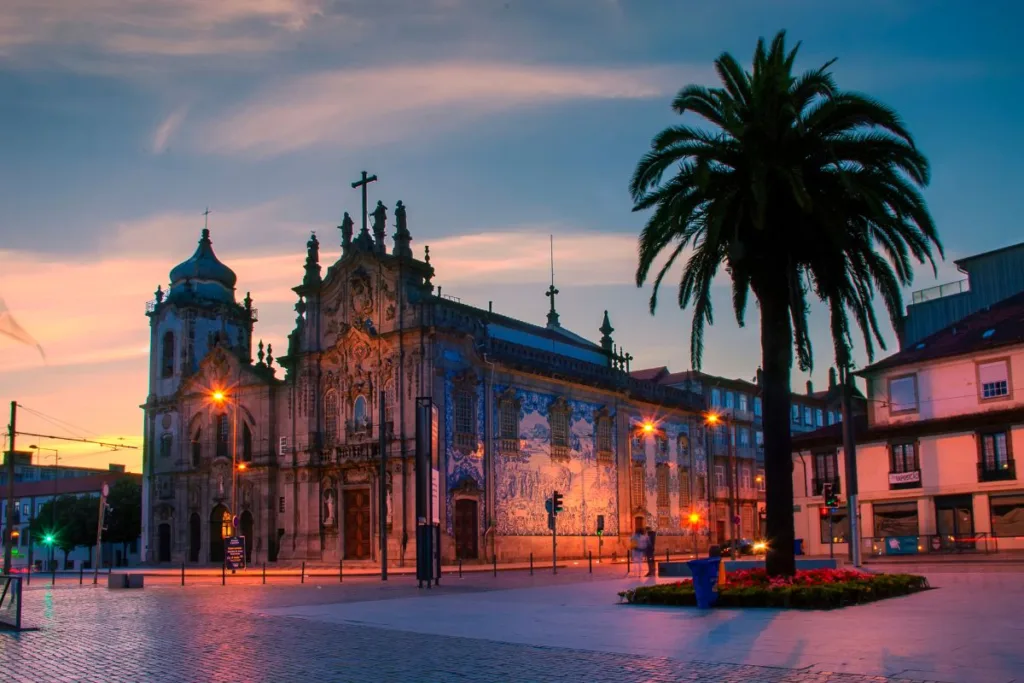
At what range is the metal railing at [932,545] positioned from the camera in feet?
140

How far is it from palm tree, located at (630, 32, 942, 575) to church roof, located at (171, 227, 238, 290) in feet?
175

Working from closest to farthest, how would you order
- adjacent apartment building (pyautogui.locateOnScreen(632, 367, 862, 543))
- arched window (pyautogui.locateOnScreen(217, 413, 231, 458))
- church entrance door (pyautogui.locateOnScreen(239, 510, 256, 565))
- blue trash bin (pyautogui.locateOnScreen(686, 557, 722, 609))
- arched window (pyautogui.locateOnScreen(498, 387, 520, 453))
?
blue trash bin (pyautogui.locateOnScreen(686, 557, 722, 609)), arched window (pyautogui.locateOnScreen(498, 387, 520, 453)), church entrance door (pyautogui.locateOnScreen(239, 510, 256, 565)), arched window (pyautogui.locateOnScreen(217, 413, 231, 458)), adjacent apartment building (pyautogui.locateOnScreen(632, 367, 862, 543))

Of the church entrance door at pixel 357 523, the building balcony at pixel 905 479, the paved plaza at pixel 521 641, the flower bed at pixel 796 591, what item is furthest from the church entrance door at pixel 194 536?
the flower bed at pixel 796 591

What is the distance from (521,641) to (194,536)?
54.8 meters

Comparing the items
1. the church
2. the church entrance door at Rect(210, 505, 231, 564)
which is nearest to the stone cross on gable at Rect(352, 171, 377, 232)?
the church

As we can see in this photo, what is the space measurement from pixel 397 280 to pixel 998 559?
31.9 metres

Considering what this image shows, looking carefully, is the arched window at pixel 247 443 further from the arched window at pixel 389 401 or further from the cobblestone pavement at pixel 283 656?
the cobblestone pavement at pixel 283 656

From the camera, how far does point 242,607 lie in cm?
2411

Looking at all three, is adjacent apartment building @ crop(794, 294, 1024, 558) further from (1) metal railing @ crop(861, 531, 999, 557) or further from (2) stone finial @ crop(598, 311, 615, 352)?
(2) stone finial @ crop(598, 311, 615, 352)

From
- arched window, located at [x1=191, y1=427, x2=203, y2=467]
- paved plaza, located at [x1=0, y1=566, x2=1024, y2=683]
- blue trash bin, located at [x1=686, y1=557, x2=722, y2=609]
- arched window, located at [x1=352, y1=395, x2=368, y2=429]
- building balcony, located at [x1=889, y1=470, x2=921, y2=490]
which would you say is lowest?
paved plaza, located at [x1=0, y1=566, x2=1024, y2=683]

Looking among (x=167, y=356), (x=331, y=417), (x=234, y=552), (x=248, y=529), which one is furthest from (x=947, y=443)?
(x=167, y=356)

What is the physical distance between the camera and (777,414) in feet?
77.6

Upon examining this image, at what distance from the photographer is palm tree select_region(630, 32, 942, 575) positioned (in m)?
22.8

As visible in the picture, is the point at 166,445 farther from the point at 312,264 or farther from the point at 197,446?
the point at 312,264
